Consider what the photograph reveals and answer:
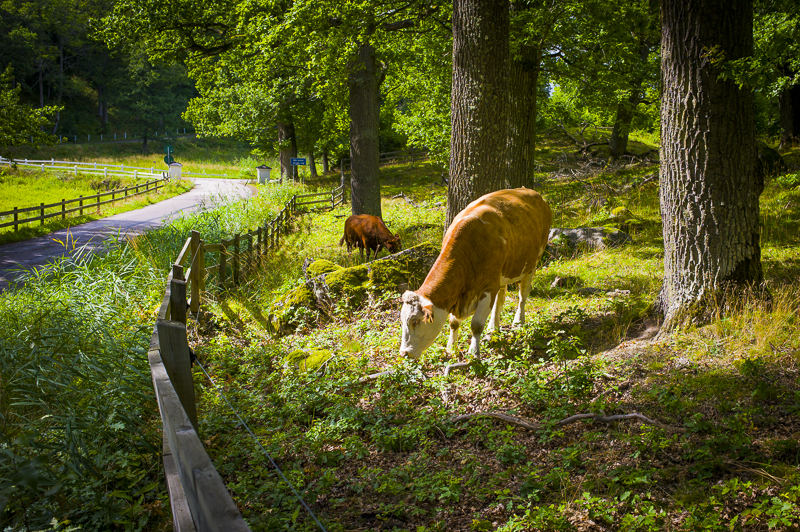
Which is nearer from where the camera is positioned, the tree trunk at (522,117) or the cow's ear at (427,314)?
the cow's ear at (427,314)

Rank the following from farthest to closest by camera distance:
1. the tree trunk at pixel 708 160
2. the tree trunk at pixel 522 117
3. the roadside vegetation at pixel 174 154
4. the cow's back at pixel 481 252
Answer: the roadside vegetation at pixel 174 154, the tree trunk at pixel 522 117, the cow's back at pixel 481 252, the tree trunk at pixel 708 160

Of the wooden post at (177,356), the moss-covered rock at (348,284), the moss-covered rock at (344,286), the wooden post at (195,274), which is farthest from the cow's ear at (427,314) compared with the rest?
the wooden post at (195,274)

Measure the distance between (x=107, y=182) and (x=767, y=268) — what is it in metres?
37.4

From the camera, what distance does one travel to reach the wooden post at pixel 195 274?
22.6 ft

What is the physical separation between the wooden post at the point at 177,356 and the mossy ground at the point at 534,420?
84 cm

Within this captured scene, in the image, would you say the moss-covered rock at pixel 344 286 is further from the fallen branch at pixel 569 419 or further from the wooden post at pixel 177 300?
the fallen branch at pixel 569 419

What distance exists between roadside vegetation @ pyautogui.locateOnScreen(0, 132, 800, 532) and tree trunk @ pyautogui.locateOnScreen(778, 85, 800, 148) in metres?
11.4

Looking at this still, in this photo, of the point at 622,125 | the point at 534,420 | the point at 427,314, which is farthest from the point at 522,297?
the point at 622,125

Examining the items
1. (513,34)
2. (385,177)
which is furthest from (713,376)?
(385,177)

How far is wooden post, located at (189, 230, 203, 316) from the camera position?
688 cm

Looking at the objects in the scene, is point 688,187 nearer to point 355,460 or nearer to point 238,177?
point 355,460

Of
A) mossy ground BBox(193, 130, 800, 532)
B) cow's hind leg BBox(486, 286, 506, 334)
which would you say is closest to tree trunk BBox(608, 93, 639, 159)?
mossy ground BBox(193, 130, 800, 532)

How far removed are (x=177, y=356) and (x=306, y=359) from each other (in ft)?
9.21

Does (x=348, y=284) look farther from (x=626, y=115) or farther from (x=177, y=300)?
(x=626, y=115)
